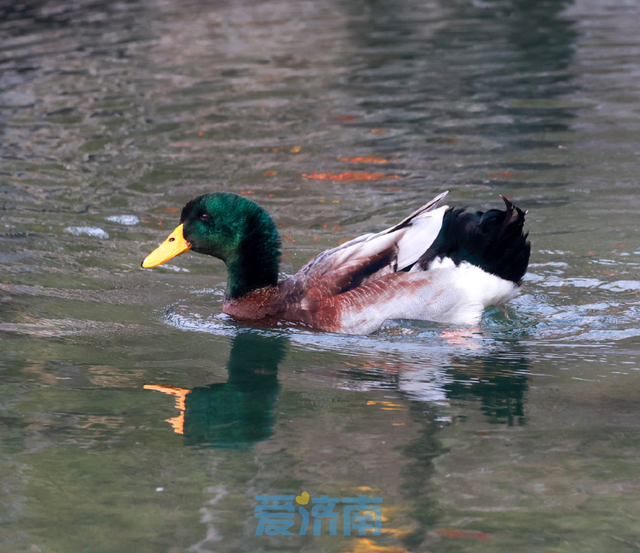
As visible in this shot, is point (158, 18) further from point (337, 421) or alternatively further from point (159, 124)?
point (337, 421)

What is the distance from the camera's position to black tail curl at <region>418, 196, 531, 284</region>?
6.44 meters

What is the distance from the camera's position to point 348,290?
21.6 feet

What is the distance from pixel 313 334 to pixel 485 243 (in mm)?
1335

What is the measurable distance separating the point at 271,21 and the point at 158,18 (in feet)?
9.63

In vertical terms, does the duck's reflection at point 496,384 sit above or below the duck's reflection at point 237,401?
below

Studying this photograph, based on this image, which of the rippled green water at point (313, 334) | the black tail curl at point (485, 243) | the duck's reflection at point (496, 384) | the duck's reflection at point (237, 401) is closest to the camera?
the rippled green water at point (313, 334)

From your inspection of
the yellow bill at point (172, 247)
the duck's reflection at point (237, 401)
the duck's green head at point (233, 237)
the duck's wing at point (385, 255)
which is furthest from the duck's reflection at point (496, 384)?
the yellow bill at point (172, 247)

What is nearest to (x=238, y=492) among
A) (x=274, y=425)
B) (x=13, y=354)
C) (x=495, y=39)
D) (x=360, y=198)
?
(x=274, y=425)

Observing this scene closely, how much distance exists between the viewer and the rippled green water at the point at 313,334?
4109 mm

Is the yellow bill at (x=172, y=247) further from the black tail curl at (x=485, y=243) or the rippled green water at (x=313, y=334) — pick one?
the black tail curl at (x=485, y=243)

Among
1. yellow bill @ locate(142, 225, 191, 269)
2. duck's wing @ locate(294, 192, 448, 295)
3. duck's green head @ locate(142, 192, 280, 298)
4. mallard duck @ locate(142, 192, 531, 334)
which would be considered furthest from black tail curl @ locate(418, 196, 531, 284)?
yellow bill @ locate(142, 225, 191, 269)

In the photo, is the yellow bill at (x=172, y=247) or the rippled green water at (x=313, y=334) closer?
the rippled green water at (x=313, y=334)

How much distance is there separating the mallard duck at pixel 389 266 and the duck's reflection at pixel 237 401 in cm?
41

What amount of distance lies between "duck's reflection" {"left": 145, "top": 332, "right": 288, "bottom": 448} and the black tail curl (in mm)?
1304
